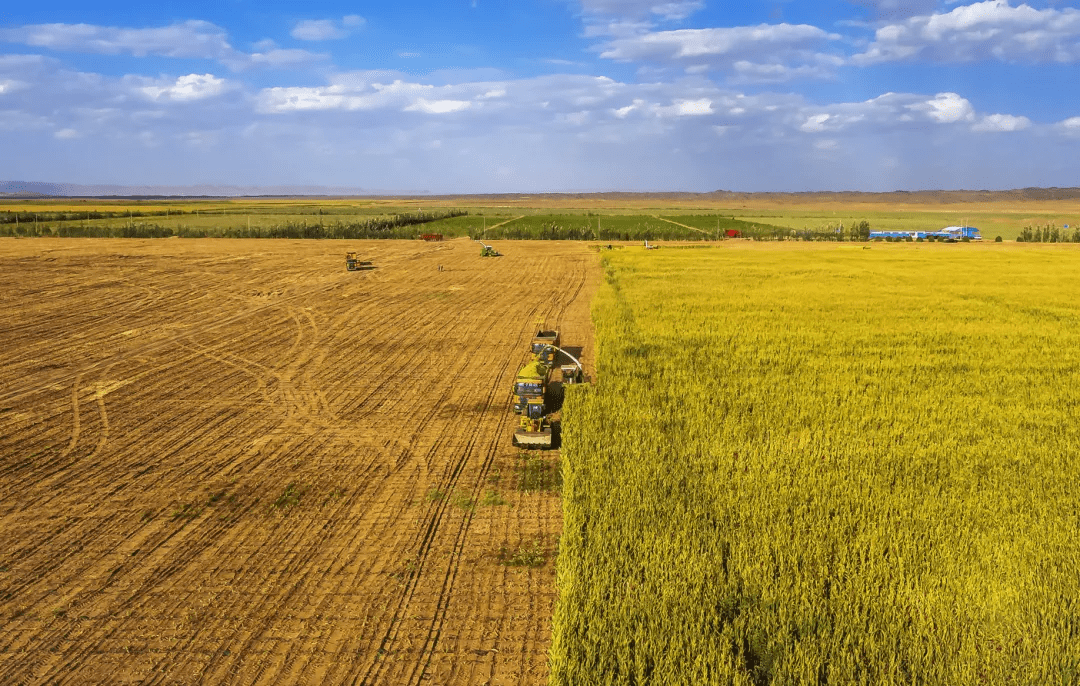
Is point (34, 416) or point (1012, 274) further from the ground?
point (1012, 274)

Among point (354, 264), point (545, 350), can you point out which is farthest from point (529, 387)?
point (354, 264)

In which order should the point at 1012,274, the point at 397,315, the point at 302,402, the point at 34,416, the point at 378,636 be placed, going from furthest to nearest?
the point at 1012,274, the point at 397,315, the point at 302,402, the point at 34,416, the point at 378,636

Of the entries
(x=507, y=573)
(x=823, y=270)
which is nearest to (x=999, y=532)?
(x=507, y=573)

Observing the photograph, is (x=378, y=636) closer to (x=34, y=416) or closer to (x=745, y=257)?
(x=34, y=416)

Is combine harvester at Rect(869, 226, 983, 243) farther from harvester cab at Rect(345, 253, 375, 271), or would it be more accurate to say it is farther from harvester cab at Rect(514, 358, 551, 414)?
harvester cab at Rect(514, 358, 551, 414)

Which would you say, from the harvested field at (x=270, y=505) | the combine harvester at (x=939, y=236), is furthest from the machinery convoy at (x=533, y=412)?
the combine harvester at (x=939, y=236)

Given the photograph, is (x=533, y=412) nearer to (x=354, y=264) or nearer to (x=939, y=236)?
(x=354, y=264)
